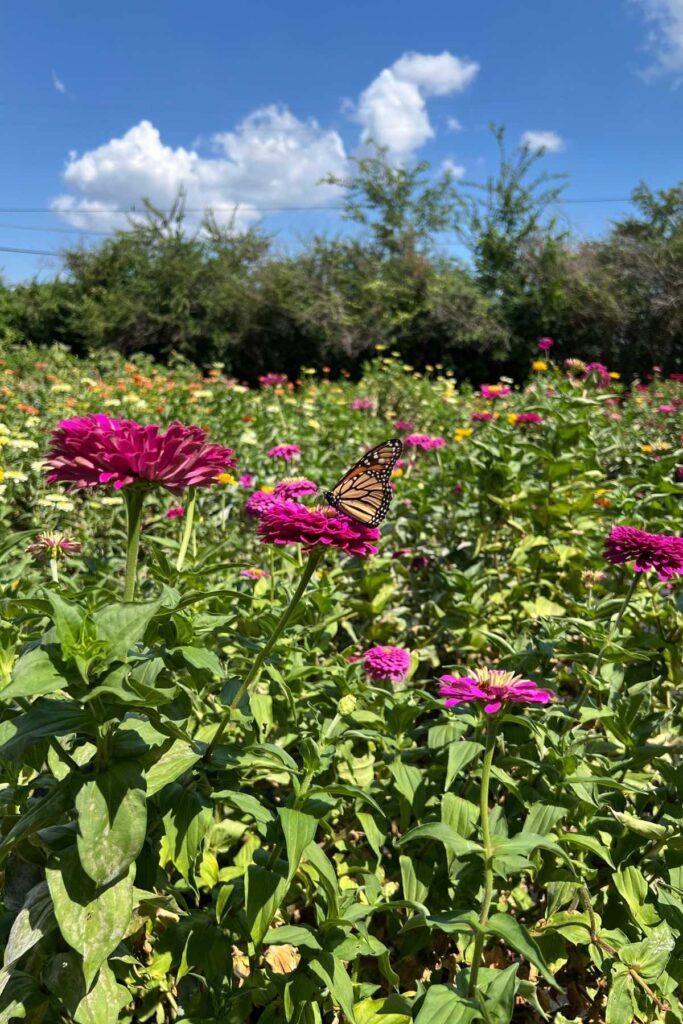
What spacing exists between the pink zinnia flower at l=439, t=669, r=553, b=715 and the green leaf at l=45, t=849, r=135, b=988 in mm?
659

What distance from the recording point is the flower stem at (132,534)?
111 cm

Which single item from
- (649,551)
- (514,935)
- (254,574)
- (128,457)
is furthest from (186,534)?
(649,551)

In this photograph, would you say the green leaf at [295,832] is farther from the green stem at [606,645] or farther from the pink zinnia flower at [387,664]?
the green stem at [606,645]

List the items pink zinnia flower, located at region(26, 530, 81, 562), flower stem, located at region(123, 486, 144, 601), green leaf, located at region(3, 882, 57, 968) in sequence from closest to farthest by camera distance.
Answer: green leaf, located at region(3, 882, 57, 968), flower stem, located at region(123, 486, 144, 601), pink zinnia flower, located at region(26, 530, 81, 562)

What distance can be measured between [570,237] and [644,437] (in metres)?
12.6

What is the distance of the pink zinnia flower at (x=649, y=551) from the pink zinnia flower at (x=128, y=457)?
1126mm

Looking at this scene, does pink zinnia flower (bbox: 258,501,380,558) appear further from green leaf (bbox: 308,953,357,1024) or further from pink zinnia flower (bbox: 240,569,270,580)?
pink zinnia flower (bbox: 240,569,270,580)

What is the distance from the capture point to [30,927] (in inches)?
40.7

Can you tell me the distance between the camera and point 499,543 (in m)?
3.11

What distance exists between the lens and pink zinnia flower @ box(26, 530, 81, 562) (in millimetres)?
1822

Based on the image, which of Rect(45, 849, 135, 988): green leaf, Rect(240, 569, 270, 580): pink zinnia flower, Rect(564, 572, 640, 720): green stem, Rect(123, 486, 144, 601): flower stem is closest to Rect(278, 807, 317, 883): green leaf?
Rect(45, 849, 135, 988): green leaf

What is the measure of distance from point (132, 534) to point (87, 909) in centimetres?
55

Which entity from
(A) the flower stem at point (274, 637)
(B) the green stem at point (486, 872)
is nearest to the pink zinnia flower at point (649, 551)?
(B) the green stem at point (486, 872)

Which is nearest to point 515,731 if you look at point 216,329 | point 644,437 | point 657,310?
point 644,437
